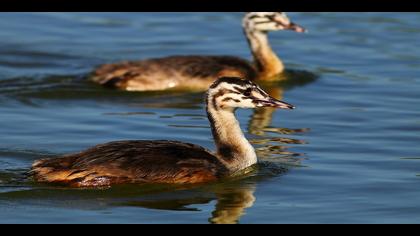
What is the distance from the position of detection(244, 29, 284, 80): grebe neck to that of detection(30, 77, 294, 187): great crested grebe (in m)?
6.06

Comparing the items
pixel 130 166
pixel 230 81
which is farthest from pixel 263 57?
pixel 130 166

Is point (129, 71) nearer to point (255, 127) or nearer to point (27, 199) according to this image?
point (255, 127)

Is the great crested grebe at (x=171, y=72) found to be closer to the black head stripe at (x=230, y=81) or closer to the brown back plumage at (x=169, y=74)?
the brown back plumage at (x=169, y=74)

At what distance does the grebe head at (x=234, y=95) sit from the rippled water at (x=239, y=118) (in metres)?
0.77

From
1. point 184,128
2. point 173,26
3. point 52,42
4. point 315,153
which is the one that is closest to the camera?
point 315,153

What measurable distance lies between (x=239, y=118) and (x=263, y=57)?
3.10 meters

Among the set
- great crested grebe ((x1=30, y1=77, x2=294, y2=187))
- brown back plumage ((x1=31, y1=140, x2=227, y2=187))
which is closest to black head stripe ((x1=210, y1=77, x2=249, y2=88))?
great crested grebe ((x1=30, y1=77, x2=294, y2=187))

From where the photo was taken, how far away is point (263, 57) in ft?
70.0

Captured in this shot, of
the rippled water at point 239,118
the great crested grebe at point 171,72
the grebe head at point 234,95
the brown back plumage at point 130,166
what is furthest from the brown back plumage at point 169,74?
the brown back plumage at point 130,166

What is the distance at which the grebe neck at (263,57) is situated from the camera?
833 inches

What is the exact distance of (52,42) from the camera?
2356 cm
